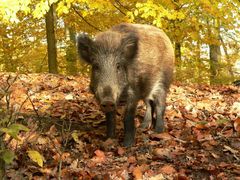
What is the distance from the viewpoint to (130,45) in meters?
4.72

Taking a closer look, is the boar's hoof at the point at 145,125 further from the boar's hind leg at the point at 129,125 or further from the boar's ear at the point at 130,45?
the boar's ear at the point at 130,45

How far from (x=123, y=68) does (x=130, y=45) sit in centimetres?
30

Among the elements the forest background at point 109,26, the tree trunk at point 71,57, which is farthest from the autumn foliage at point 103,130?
the tree trunk at point 71,57

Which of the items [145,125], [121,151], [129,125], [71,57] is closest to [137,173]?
[121,151]

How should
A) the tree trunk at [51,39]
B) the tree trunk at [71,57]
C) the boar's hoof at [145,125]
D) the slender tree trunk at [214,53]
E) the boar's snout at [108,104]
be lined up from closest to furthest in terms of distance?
the boar's snout at [108,104] < the boar's hoof at [145,125] < the tree trunk at [51,39] < the slender tree trunk at [214,53] < the tree trunk at [71,57]

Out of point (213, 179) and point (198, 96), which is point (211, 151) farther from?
point (198, 96)

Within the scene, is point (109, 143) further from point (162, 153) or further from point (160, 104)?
point (160, 104)

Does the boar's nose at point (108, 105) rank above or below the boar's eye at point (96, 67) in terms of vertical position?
below

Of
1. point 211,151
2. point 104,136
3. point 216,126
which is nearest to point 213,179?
point 211,151

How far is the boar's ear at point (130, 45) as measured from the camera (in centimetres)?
468

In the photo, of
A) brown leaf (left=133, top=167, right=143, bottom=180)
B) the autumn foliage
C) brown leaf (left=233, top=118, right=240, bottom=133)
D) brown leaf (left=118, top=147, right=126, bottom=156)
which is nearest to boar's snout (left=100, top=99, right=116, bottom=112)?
the autumn foliage

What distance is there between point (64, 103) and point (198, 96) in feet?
9.76

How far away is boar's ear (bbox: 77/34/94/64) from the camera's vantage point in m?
4.71

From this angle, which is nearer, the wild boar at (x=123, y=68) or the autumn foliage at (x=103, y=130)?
the autumn foliage at (x=103, y=130)
